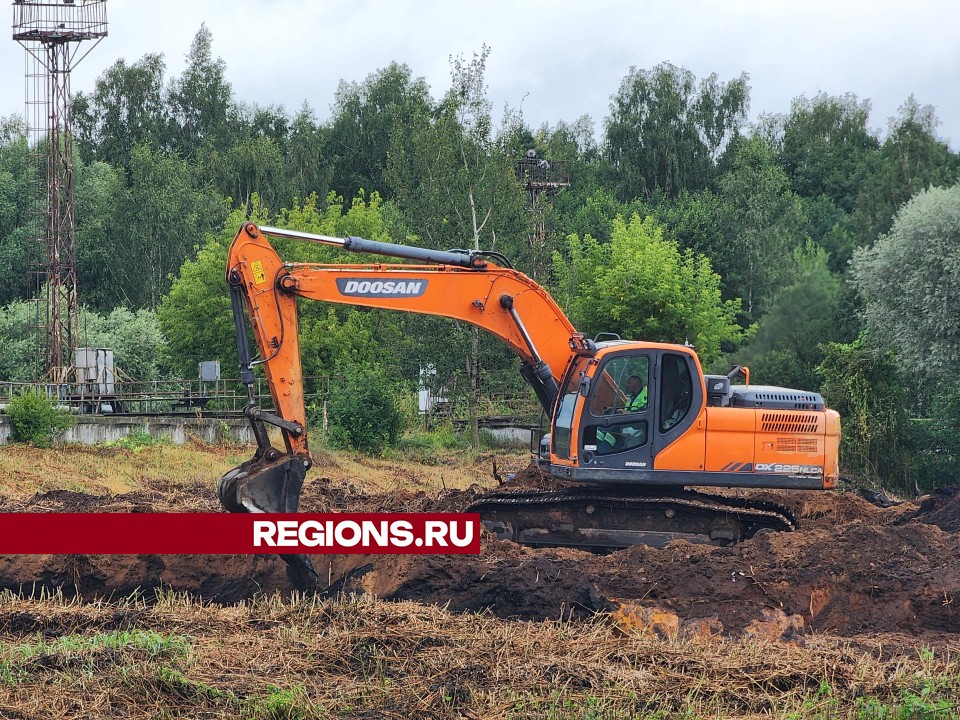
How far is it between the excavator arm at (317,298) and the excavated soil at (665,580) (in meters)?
0.88

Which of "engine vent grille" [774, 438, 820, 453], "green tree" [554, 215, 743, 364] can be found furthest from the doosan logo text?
"green tree" [554, 215, 743, 364]

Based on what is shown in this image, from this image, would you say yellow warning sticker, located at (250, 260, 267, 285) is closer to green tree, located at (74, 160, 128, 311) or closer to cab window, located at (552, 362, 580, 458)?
cab window, located at (552, 362, 580, 458)

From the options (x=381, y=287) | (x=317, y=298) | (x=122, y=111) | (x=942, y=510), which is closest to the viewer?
(x=317, y=298)

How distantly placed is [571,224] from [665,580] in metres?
48.6

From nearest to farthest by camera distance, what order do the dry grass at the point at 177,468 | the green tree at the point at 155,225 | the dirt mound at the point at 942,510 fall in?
the dirt mound at the point at 942,510 → the dry grass at the point at 177,468 → the green tree at the point at 155,225

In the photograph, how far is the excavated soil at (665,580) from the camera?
1030cm

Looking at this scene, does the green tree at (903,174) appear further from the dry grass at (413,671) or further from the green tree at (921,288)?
the dry grass at (413,671)

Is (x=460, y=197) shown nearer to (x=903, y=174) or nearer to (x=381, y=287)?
(x=381, y=287)

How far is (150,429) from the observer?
29.3 m

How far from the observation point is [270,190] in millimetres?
57344

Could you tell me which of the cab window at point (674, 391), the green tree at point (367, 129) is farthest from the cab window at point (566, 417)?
the green tree at point (367, 129)

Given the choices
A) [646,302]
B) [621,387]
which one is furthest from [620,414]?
[646,302]

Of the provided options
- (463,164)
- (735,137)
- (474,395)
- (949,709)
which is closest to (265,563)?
(949,709)

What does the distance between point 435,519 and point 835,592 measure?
3.79 m
